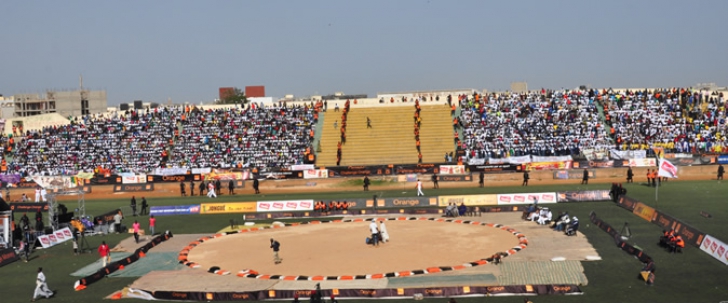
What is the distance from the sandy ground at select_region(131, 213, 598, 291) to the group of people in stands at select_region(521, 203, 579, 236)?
1.52ft

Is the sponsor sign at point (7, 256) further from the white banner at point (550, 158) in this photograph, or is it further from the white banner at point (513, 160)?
the white banner at point (550, 158)

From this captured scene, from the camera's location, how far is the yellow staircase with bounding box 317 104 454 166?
71.5 metres

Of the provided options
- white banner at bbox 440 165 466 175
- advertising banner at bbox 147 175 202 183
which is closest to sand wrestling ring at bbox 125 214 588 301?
white banner at bbox 440 165 466 175

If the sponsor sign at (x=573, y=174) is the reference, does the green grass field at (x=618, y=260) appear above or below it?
below

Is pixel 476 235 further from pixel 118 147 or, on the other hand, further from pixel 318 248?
pixel 118 147

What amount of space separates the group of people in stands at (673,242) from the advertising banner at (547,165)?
30.6 meters

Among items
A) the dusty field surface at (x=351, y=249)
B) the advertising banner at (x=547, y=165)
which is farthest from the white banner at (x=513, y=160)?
the dusty field surface at (x=351, y=249)

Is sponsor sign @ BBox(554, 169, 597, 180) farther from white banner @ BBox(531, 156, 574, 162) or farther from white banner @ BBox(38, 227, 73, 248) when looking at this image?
white banner @ BBox(38, 227, 73, 248)

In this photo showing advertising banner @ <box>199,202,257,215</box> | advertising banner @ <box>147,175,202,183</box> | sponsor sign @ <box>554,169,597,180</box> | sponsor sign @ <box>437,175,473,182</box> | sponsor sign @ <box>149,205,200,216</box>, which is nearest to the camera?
advertising banner @ <box>199,202,257,215</box>

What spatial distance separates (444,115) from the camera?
79.4 meters

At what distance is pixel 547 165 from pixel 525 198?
14899 millimetres

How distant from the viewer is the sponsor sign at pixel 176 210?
5272cm

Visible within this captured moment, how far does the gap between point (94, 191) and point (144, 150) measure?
10.6m

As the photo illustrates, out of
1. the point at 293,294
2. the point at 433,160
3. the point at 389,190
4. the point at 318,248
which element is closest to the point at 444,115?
the point at 433,160
